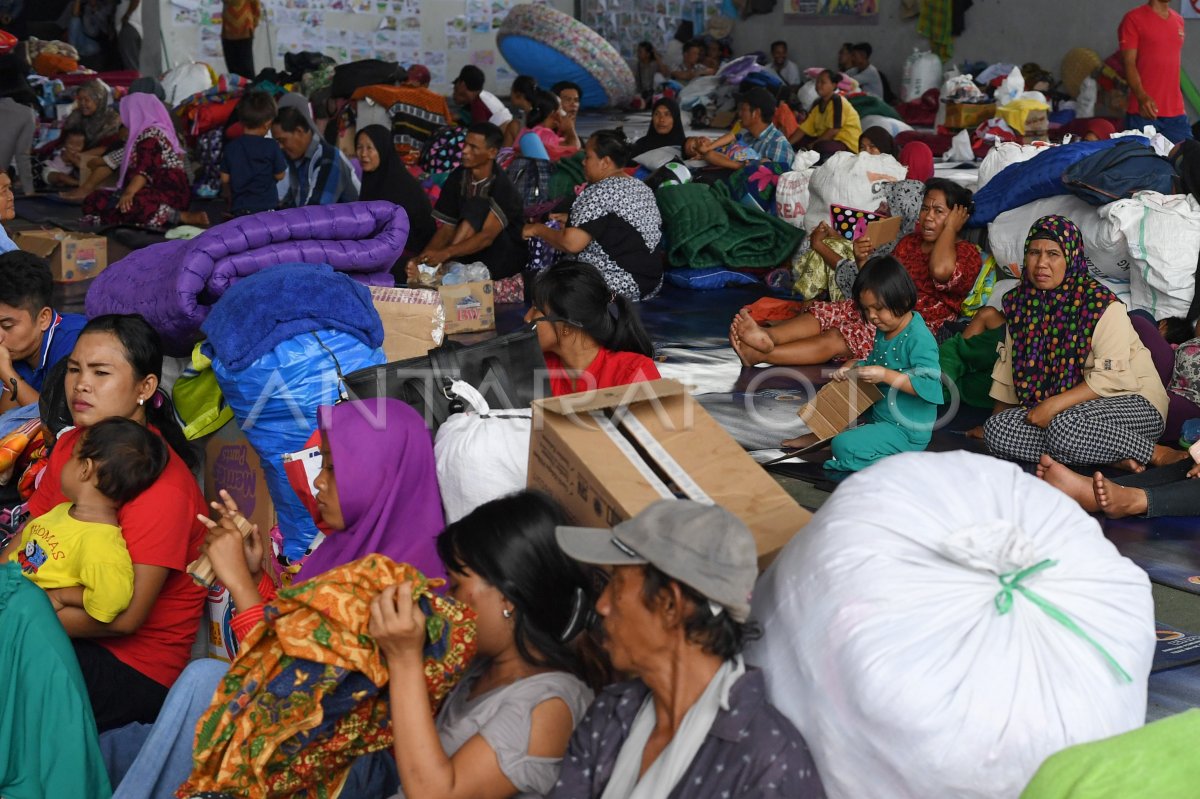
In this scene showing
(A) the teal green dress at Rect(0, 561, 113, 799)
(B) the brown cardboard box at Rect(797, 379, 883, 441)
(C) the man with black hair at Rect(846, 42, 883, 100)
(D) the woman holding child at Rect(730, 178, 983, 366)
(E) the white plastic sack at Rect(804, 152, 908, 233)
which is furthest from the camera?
(C) the man with black hair at Rect(846, 42, 883, 100)

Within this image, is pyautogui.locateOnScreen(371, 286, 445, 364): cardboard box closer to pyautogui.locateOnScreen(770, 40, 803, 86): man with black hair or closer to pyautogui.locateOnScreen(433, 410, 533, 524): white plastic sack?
pyautogui.locateOnScreen(433, 410, 533, 524): white plastic sack

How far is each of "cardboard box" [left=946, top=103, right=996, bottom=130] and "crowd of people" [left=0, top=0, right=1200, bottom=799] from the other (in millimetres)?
5069

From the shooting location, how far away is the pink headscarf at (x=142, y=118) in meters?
8.46

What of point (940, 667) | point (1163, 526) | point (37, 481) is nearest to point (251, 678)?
point (940, 667)

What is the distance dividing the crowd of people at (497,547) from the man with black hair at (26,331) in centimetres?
1

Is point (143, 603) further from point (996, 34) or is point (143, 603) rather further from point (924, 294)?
point (996, 34)

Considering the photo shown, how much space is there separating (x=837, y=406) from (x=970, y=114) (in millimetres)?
7524

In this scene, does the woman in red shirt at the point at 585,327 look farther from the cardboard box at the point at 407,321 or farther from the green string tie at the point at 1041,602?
the green string tie at the point at 1041,602

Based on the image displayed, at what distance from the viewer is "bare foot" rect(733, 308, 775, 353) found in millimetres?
4996

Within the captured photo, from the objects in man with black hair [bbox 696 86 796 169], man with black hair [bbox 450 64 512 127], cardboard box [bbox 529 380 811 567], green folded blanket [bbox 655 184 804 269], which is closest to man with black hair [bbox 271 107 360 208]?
green folded blanket [bbox 655 184 804 269]

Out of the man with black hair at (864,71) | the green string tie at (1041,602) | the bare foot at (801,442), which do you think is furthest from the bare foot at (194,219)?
the man with black hair at (864,71)

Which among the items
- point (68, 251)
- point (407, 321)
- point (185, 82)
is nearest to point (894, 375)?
point (407, 321)

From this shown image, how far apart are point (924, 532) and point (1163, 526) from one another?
2.35 meters

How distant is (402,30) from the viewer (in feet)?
49.4
